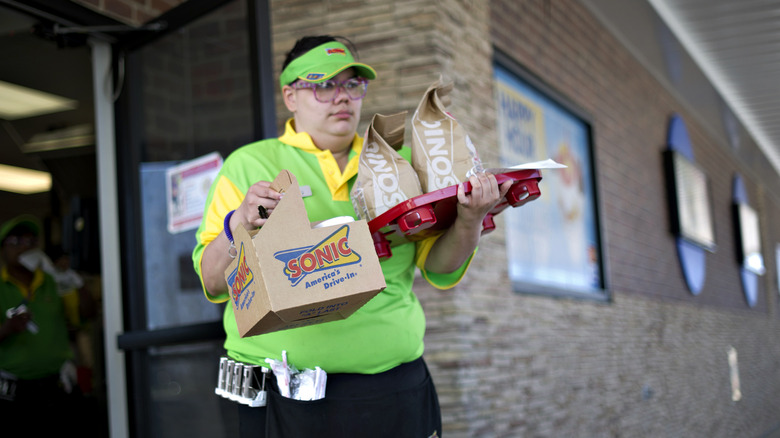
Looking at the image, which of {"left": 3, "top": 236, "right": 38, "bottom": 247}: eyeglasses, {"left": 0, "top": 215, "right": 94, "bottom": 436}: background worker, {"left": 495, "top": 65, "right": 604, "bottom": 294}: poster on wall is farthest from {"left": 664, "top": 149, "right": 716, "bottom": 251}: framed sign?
{"left": 3, "top": 236, "right": 38, "bottom": 247}: eyeglasses

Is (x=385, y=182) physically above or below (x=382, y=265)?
above

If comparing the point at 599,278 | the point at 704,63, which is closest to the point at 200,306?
the point at 599,278

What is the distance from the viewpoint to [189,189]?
3.20 metres

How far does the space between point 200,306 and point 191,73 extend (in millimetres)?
1022

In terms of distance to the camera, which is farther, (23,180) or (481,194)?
(23,180)

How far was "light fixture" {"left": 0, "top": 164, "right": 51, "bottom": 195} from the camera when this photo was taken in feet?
25.1

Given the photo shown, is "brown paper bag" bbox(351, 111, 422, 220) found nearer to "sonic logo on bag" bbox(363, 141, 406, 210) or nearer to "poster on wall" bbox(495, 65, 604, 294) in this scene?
"sonic logo on bag" bbox(363, 141, 406, 210)

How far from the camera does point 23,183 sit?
7996 millimetres

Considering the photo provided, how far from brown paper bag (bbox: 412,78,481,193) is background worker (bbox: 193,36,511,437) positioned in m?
0.12

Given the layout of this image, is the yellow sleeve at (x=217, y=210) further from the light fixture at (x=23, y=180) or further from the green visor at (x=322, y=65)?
the light fixture at (x=23, y=180)

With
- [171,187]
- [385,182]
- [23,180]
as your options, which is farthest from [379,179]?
[23,180]

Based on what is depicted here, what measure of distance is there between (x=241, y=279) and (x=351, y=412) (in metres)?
0.50

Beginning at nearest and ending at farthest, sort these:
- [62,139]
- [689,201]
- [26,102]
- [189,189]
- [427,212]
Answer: [427,212]
[189,189]
[26,102]
[62,139]
[689,201]

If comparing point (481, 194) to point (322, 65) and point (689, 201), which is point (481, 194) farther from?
point (689, 201)
